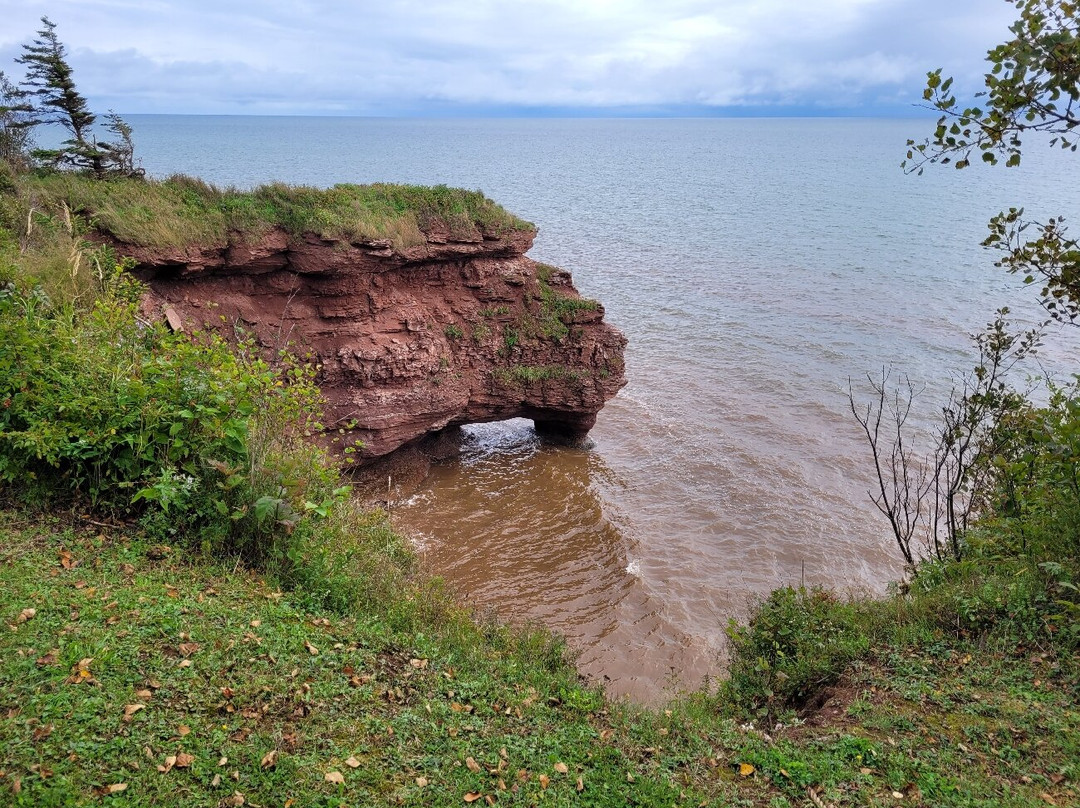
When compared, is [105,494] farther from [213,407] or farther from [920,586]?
[920,586]

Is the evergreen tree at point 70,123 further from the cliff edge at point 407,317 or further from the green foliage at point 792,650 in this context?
the green foliage at point 792,650

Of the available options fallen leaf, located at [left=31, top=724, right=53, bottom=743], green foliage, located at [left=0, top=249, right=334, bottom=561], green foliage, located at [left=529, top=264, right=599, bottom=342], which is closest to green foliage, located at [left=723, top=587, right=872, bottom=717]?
green foliage, located at [left=0, top=249, right=334, bottom=561]

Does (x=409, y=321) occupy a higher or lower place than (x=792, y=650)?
higher

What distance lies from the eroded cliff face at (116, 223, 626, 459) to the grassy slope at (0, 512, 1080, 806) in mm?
7257

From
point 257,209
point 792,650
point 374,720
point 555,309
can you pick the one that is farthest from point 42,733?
point 555,309

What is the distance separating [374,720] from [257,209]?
504 inches

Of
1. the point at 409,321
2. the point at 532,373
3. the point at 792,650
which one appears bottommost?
the point at 792,650

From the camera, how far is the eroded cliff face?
15.1 meters

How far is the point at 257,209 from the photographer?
1521cm

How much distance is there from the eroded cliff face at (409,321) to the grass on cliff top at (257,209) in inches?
10.2

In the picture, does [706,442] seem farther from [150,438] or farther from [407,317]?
[150,438]

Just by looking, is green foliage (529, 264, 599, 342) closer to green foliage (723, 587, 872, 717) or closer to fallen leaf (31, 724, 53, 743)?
green foliage (723, 587, 872, 717)

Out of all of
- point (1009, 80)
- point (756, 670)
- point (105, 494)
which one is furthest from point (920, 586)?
point (105, 494)

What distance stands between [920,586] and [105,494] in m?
10.3
